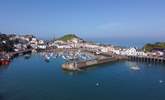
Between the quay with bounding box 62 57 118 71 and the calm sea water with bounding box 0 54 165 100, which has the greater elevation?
the quay with bounding box 62 57 118 71

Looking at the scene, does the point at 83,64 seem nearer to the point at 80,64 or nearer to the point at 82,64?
the point at 82,64

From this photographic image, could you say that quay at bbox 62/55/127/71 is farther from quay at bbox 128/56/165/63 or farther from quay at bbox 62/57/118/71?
quay at bbox 128/56/165/63

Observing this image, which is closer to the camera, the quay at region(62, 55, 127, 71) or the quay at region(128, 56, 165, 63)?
the quay at region(62, 55, 127, 71)

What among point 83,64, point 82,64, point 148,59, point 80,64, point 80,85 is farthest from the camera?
point 148,59

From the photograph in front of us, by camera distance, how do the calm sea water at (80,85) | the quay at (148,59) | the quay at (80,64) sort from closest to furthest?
the calm sea water at (80,85) < the quay at (80,64) < the quay at (148,59)

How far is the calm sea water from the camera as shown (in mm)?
18016

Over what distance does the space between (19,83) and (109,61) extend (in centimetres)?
1800

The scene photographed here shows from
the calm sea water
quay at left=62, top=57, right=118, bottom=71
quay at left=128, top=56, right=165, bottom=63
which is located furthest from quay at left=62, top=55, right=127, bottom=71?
quay at left=128, top=56, right=165, bottom=63

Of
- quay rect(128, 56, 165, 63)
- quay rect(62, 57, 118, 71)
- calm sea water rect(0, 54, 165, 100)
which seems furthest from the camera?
quay rect(128, 56, 165, 63)

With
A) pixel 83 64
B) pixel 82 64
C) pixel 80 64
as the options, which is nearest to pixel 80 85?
pixel 80 64

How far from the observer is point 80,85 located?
842 inches

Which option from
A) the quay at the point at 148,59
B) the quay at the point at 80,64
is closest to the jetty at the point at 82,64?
the quay at the point at 80,64

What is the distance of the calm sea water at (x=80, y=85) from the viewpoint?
1802cm

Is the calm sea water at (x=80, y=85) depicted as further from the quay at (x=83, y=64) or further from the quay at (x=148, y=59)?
the quay at (x=148, y=59)
